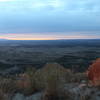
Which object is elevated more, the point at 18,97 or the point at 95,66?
the point at 95,66

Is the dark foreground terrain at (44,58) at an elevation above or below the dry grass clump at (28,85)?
below

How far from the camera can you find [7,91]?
357 inches

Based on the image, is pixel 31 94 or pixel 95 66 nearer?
pixel 31 94

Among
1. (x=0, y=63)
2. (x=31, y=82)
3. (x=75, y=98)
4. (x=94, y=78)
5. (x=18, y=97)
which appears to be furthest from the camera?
(x=0, y=63)

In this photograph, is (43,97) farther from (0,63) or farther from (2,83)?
(0,63)

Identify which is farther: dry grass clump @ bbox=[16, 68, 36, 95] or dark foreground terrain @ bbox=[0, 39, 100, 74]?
dark foreground terrain @ bbox=[0, 39, 100, 74]

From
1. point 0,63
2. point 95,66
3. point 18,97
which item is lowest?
point 0,63

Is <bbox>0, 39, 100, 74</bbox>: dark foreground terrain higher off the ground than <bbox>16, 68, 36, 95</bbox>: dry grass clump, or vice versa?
<bbox>16, 68, 36, 95</bbox>: dry grass clump

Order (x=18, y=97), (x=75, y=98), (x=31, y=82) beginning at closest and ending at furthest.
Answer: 1. (x=75, y=98)
2. (x=18, y=97)
3. (x=31, y=82)

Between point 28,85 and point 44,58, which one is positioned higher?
point 28,85

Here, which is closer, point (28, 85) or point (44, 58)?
point (28, 85)

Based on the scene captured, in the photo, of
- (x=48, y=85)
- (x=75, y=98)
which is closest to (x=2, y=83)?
(x=48, y=85)

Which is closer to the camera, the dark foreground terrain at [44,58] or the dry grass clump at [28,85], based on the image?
the dry grass clump at [28,85]

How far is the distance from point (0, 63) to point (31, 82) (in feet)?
183
